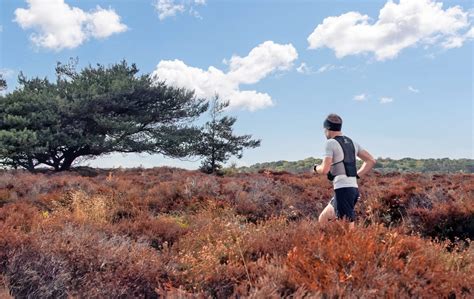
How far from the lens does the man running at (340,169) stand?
501 cm

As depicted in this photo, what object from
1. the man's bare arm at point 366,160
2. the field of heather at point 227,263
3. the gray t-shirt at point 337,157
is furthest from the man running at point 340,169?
the field of heather at point 227,263

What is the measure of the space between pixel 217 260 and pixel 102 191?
6.74 metres

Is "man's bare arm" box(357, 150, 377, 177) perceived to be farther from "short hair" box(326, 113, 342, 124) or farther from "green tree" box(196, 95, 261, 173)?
"green tree" box(196, 95, 261, 173)

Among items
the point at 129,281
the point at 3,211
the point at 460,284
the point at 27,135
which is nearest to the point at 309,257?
the point at 460,284

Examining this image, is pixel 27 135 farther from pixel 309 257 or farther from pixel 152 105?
pixel 309 257

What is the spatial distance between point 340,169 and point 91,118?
19073mm

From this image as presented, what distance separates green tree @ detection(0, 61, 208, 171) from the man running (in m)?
16.9

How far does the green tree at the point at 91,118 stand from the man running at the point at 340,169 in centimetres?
1693

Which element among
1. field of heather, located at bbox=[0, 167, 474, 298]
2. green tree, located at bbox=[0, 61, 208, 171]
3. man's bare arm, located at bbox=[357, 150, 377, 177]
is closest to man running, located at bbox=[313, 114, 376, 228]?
man's bare arm, located at bbox=[357, 150, 377, 177]

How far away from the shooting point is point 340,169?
505 cm

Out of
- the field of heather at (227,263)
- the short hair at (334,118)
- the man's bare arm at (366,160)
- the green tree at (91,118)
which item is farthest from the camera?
the green tree at (91,118)

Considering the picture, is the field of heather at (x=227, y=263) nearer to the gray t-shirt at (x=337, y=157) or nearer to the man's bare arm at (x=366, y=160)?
the gray t-shirt at (x=337, y=157)

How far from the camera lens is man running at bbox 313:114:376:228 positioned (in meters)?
5.01

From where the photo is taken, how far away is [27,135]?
61.9ft
